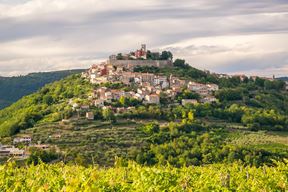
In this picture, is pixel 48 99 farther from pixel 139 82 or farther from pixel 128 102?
pixel 139 82

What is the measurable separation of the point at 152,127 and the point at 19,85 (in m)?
85.0

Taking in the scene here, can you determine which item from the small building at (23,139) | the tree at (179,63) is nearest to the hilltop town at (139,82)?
the tree at (179,63)

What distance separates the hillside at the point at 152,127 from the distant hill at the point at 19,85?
47.6 metres

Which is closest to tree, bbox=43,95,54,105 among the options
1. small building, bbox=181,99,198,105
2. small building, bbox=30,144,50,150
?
small building, bbox=181,99,198,105

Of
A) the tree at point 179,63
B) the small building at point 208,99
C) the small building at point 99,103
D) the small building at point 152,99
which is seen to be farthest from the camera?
the tree at point 179,63

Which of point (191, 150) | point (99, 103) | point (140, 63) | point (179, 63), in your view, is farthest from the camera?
point (179, 63)

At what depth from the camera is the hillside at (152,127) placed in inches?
1829

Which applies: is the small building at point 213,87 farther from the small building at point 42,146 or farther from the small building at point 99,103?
the small building at point 42,146

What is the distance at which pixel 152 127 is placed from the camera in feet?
183

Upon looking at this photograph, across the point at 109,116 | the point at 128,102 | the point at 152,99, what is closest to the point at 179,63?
the point at 152,99

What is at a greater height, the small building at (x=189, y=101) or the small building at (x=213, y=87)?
the small building at (x=213, y=87)

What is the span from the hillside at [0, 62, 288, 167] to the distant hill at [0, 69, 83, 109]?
47.6m

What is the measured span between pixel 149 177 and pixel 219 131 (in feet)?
A: 144

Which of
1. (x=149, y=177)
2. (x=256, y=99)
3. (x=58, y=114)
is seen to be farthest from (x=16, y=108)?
(x=149, y=177)
